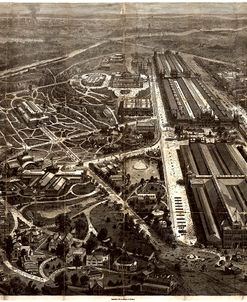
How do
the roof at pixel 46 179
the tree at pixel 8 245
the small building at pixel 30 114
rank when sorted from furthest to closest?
1. the small building at pixel 30 114
2. the roof at pixel 46 179
3. the tree at pixel 8 245

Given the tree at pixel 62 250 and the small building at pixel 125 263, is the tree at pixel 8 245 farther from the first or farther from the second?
the small building at pixel 125 263

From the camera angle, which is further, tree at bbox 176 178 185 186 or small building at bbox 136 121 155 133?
small building at bbox 136 121 155 133

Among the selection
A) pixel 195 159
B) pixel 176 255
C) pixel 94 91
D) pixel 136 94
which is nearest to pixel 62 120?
pixel 94 91

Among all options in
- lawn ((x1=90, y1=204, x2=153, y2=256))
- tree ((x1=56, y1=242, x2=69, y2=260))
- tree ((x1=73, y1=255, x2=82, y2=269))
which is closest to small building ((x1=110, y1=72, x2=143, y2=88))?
lawn ((x1=90, y1=204, x2=153, y2=256))

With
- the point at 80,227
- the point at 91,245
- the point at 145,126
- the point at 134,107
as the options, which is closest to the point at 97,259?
the point at 91,245

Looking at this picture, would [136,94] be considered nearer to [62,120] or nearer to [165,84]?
[165,84]

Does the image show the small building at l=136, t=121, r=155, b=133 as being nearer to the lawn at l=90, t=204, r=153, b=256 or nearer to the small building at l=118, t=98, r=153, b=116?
the small building at l=118, t=98, r=153, b=116

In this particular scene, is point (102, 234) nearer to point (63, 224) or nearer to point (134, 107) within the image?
point (63, 224)

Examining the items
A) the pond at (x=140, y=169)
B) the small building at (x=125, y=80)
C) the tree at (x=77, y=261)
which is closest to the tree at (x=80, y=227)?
the tree at (x=77, y=261)
